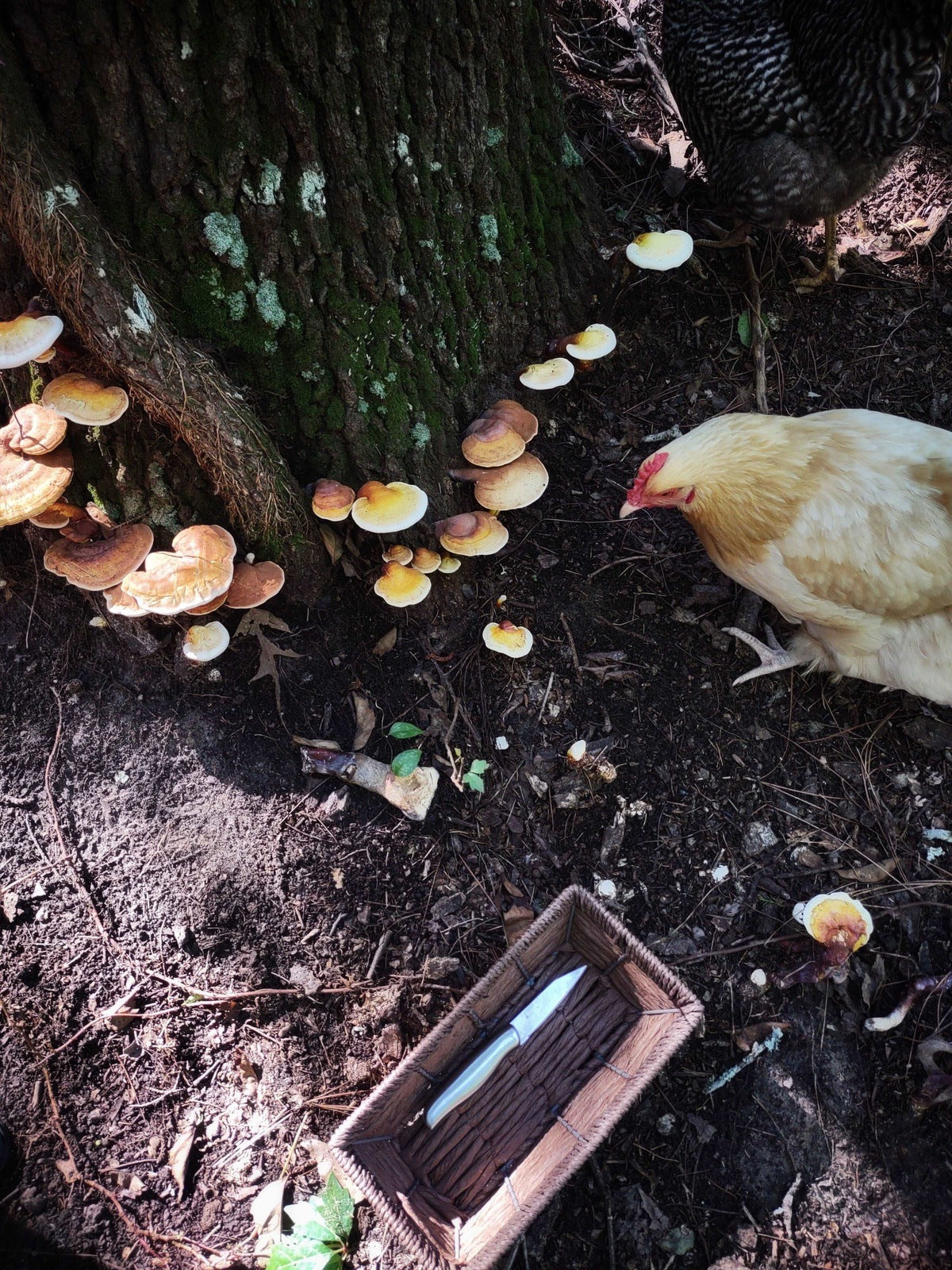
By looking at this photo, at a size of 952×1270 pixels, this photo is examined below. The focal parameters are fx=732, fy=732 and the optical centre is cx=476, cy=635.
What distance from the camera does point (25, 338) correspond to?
2.19 m

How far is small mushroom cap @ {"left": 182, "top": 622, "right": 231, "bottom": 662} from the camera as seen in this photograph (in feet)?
8.92

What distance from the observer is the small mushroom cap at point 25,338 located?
7.11 feet

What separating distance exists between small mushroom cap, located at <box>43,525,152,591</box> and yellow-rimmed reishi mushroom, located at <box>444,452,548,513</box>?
1281mm

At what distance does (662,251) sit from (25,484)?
9.39 ft

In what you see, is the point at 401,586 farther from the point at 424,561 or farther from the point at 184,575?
the point at 184,575

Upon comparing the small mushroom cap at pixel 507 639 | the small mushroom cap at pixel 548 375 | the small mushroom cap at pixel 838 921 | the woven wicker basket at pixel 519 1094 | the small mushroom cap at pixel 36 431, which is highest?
the small mushroom cap at pixel 36 431

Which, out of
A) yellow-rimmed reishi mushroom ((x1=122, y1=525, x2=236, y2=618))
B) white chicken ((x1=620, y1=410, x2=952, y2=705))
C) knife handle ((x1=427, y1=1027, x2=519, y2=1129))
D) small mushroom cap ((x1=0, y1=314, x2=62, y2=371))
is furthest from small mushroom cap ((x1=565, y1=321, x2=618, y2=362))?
knife handle ((x1=427, y1=1027, x2=519, y2=1129))

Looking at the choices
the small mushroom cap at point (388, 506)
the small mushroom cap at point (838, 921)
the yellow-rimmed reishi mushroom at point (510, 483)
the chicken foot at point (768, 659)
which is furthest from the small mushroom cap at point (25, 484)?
the small mushroom cap at point (838, 921)

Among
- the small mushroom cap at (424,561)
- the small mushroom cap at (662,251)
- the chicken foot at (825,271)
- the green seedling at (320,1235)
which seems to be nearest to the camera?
the green seedling at (320,1235)

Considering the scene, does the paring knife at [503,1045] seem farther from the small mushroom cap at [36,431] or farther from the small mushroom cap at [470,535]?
the small mushroom cap at [36,431]

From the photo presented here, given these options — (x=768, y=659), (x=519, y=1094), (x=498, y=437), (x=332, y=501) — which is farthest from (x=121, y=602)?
(x=768, y=659)

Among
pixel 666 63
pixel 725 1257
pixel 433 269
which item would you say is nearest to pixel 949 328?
pixel 666 63

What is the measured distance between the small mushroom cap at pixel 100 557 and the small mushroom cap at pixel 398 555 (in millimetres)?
880

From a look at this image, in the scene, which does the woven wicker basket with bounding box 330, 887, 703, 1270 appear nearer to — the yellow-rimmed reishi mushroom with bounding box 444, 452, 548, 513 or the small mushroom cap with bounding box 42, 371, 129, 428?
the yellow-rimmed reishi mushroom with bounding box 444, 452, 548, 513
